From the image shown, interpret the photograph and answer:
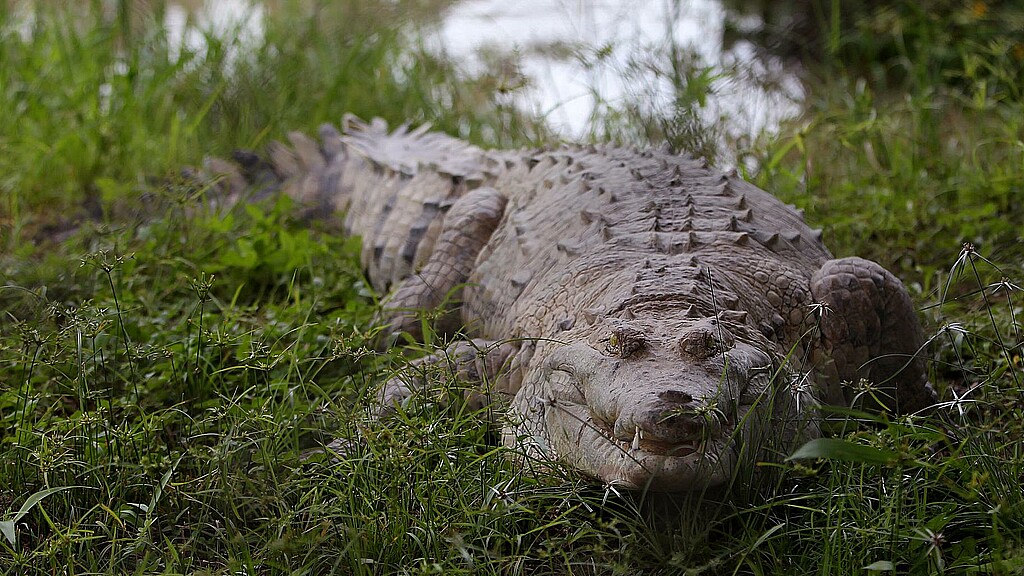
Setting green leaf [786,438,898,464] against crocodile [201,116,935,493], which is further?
crocodile [201,116,935,493]

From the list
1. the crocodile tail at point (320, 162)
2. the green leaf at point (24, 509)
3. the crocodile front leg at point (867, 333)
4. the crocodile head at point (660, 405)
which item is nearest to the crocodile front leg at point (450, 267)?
the crocodile tail at point (320, 162)

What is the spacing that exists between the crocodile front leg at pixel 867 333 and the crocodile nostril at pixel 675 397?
0.91m

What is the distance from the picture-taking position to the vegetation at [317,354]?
2.16 meters

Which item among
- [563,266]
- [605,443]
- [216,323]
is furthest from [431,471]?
[216,323]

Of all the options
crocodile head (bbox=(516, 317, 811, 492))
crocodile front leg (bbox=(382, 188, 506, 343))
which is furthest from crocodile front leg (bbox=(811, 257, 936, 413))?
crocodile front leg (bbox=(382, 188, 506, 343))

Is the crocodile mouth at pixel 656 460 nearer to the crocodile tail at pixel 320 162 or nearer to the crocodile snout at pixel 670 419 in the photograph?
the crocodile snout at pixel 670 419

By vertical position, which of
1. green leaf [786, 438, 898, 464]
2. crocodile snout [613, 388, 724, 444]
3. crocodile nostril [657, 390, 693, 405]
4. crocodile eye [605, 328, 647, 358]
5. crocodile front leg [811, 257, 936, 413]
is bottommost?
crocodile front leg [811, 257, 936, 413]

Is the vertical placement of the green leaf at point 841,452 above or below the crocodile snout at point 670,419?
below

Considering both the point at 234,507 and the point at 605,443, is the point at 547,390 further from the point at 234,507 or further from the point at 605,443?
the point at 234,507

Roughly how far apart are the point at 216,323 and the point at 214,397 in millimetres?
550

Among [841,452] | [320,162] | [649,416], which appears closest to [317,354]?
[649,416]

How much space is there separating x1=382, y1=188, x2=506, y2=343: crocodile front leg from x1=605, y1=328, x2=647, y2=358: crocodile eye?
1.36 meters

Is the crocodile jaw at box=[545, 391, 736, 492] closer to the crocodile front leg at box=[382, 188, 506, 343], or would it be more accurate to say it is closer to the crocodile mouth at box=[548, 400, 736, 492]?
the crocodile mouth at box=[548, 400, 736, 492]

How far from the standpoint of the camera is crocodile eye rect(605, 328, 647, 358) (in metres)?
2.19
